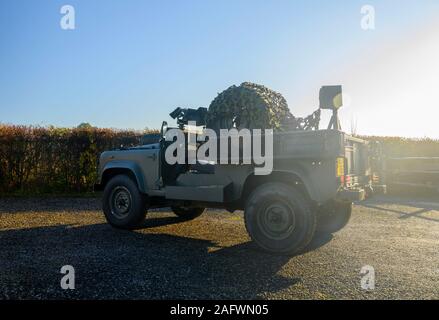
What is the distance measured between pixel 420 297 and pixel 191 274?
2328mm

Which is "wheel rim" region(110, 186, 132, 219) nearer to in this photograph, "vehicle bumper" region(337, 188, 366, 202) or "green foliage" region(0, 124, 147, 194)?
"vehicle bumper" region(337, 188, 366, 202)

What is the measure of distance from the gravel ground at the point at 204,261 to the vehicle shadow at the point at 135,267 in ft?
0.04

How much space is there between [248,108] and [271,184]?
62.1 inches

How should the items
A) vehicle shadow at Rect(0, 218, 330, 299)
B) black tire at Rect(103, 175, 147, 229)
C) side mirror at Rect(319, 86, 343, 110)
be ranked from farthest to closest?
black tire at Rect(103, 175, 147, 229)
side mirror at Rect(319, 86, 343, 110)
vehicle shadow at Rect(0, 218, 330, 299)

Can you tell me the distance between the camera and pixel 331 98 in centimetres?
566

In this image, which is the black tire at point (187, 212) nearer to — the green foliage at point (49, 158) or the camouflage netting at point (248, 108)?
the camouflage netting at point (248, 108)

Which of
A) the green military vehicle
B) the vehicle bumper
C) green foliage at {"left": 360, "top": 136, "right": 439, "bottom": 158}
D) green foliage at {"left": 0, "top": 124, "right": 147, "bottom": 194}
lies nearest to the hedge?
green foliage at {"left": 0, "top": 124, "right": 147, "bottom": 194}

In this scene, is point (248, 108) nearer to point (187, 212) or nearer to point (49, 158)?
point (187, 212)

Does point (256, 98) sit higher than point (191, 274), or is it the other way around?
point (256, 98)

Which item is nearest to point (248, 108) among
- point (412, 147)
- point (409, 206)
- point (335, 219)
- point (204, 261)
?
point (335, 219)

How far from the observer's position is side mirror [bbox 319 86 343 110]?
18.5 feet

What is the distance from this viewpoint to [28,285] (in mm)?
3832
